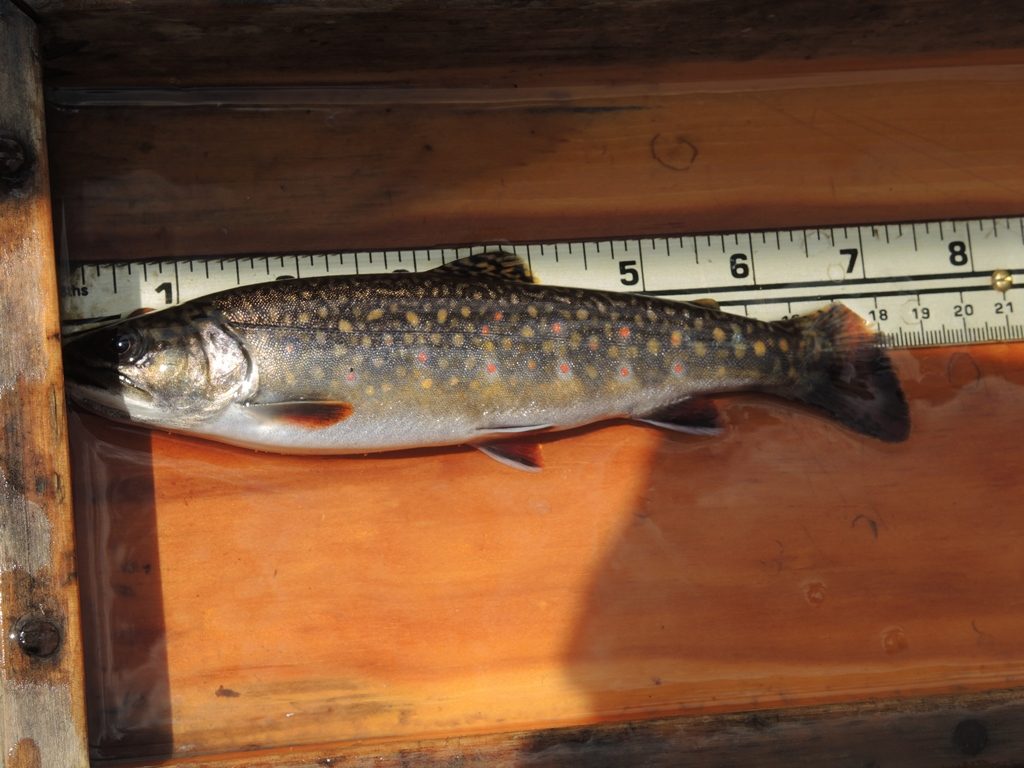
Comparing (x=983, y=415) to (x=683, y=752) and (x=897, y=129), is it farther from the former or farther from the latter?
(x=683, y=752)

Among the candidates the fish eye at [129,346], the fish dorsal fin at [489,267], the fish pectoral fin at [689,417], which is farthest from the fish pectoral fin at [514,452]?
the fish eye at [129,346]

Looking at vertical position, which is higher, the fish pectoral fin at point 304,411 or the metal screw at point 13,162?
the metal screw at point 13,162

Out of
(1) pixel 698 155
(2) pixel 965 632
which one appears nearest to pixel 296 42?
(1) pixel 698 155

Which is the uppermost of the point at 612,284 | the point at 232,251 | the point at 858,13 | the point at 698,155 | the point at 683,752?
the point at 858,13

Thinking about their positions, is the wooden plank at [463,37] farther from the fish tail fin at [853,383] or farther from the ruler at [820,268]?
the fish tail fin at [853,383]

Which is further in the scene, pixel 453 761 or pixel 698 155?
pixel 698 155

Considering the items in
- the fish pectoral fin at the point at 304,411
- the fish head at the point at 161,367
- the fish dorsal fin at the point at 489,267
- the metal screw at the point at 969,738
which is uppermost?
the fish dorsal fin at the point at 489,267
